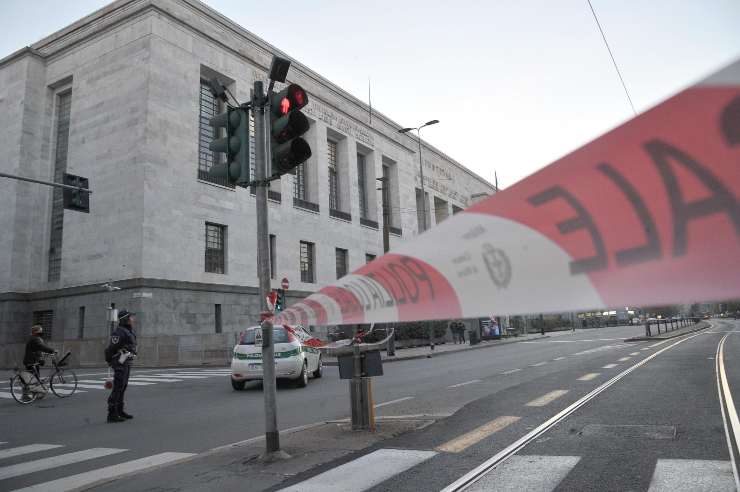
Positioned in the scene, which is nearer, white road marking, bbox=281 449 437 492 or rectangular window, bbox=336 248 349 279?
white road marking, bbox=281 449 437 492

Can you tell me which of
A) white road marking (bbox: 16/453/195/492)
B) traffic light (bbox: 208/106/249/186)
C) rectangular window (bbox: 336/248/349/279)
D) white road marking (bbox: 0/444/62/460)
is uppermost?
rectangular window (bbox: 336/248/349/279)

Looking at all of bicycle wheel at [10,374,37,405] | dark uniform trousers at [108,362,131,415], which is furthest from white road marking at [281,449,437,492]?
bicycle wheel at [10,374,37,405]

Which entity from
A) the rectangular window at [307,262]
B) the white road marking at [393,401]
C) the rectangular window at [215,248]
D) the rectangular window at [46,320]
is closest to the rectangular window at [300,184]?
the rectangular window at [307,262]

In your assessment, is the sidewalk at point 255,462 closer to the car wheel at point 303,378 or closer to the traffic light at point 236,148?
the traffic light at point 236,148

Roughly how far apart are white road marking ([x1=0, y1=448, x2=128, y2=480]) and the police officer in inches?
98.8

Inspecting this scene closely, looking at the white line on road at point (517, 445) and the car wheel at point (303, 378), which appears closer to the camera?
the white line on road at point (517, 445)

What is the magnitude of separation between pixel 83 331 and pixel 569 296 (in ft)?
102

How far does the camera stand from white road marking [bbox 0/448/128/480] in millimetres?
5805

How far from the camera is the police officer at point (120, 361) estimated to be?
9266mm

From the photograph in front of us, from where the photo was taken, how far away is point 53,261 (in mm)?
31047

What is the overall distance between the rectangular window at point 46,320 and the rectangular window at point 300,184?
17649 mm

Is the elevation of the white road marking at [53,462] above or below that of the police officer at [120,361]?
below

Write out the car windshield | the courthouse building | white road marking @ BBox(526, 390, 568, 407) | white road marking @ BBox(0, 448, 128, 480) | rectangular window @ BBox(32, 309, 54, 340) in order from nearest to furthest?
1. white road marking @ BBox(0, 448, 128, 480)
2. white road marking @ BBox(526, 390, 568, 407)
3. the car windshield
4. the courthouse building
5. rectangular window @ BBox(32, 309, 54, 340)

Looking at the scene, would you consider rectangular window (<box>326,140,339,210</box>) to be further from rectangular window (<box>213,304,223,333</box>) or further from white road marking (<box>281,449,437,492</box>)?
white road marking (<box>281,449,437,492</box>)
